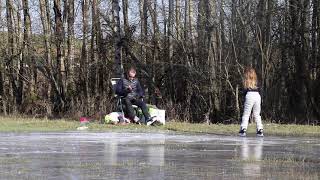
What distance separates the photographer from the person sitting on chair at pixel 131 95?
1984 centimetres

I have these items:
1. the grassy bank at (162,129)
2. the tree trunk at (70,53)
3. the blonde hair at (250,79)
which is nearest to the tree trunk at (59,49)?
the tree trunk at (70,53)

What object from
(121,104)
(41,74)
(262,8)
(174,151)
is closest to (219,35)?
(262,8)

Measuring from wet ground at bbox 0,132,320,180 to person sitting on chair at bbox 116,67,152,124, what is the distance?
4217 mm

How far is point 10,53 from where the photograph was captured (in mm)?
33500

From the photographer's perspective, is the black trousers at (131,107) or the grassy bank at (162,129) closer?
the grassy bank at (162,129)

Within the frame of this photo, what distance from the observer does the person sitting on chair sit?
1984 centimetres

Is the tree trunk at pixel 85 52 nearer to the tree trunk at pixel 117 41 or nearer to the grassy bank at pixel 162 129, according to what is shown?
the tree trunk at pixel 117 41

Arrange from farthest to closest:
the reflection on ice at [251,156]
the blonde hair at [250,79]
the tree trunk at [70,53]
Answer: the tree trunk at [70,53] → the blonde hair at [250,79] → the reflection on ice at [251,156]

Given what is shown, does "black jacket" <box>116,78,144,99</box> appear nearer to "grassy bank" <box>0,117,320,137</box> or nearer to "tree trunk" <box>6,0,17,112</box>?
"grassy bank" <box>0,117,320,137</box>

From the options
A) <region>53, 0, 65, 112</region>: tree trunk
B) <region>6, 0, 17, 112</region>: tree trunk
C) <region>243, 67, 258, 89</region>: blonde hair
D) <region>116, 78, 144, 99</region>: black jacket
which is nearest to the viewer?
<region>243, 67, 258, 89</region>: blonde hair

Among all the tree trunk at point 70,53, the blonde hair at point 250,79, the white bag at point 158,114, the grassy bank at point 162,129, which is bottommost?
the grassy bank at point 162,129

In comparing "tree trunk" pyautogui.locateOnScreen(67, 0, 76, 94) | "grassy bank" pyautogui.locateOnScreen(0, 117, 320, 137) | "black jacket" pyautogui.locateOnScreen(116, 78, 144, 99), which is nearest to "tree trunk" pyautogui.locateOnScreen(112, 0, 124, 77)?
"tree trunk" pyautogui.locateOnScreen(67, 0, 76, 94)

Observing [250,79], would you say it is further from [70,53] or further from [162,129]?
[70,53]

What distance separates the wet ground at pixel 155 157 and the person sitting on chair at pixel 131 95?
4217 mm
